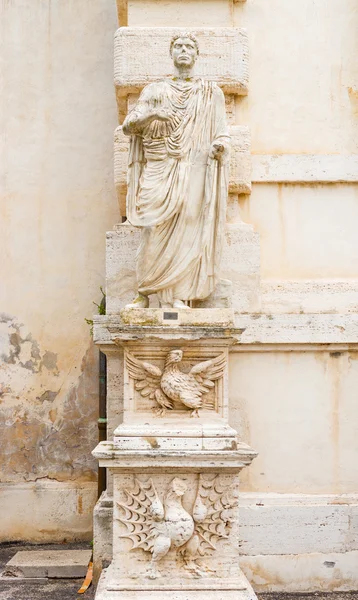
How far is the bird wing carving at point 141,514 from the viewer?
5191 millimetres

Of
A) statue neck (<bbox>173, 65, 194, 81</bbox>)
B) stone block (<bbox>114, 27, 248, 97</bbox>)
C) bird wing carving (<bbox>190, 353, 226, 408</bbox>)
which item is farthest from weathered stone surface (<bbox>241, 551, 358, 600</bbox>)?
stone block (<bbox>114, 27, 248, 97</bbox>)

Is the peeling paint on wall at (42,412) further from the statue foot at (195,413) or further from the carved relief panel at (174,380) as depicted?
the statue foot at (195,413)

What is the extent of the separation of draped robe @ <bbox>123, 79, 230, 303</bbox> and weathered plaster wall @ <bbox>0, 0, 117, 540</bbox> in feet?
7.29

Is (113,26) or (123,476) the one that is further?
(113,26)

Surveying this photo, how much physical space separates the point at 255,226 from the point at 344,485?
2.16 m

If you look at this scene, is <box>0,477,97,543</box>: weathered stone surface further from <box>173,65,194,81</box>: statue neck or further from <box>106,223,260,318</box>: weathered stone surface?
<box>173,65,194,81</box>: statue neck

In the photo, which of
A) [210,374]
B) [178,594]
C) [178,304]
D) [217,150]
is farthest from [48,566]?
[217,150]

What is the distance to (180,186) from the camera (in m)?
5.42

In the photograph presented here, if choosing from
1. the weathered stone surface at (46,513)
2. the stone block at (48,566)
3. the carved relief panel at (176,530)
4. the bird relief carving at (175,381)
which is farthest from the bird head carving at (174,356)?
the weathered stone surface at (46,513)

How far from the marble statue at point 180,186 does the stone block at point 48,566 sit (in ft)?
7.90

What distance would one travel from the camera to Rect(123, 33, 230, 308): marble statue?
5426mm

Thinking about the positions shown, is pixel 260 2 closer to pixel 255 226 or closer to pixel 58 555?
pixel 255 226

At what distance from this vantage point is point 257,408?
6141mm

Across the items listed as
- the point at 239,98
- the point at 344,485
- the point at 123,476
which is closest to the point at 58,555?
the point at 123,476
